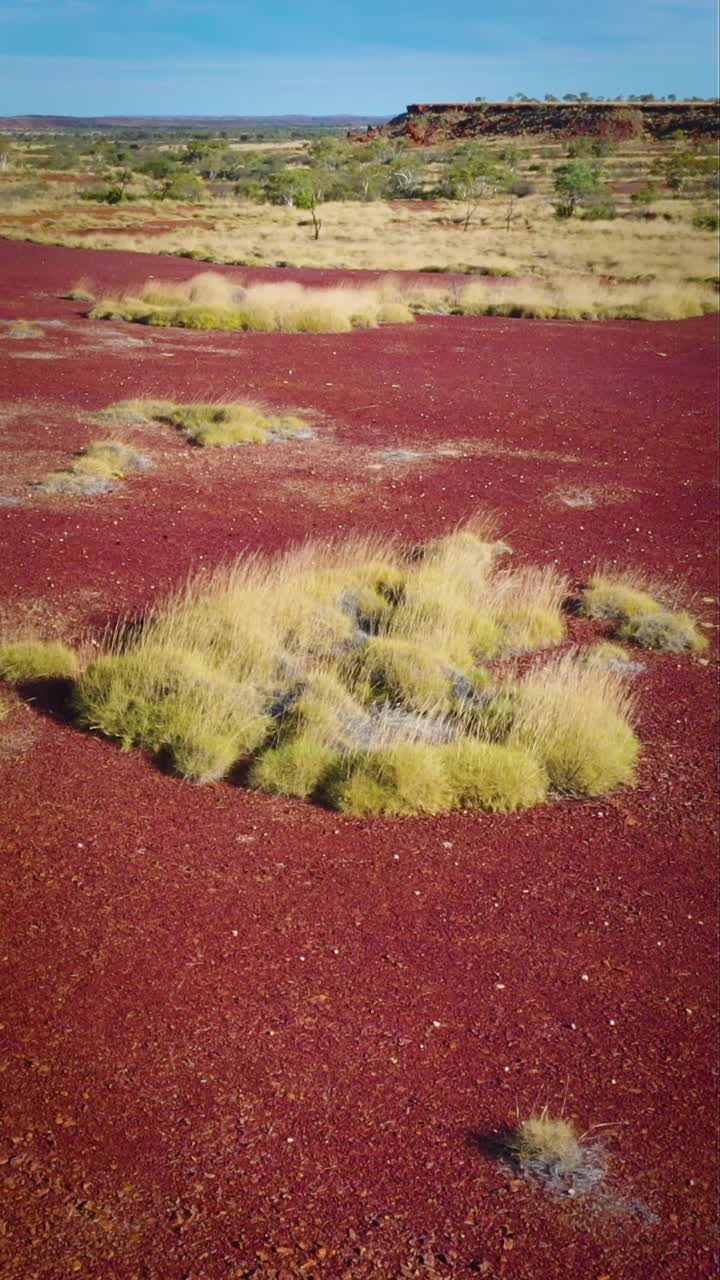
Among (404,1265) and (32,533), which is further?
(32,533)

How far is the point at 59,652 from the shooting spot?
8.32 meters

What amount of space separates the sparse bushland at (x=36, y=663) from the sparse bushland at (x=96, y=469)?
205 inches

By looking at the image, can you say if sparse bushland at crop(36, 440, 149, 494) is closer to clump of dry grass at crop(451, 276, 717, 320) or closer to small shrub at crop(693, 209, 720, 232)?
clump of dry grass at crop(451, 276, 717, 320)

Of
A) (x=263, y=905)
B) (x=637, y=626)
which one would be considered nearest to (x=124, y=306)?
(x=637, y=626)

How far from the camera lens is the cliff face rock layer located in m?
118

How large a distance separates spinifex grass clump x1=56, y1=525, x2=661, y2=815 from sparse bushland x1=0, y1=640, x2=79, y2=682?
309 millimetres

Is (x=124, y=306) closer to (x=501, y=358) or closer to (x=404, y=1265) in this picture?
(x=501, y=358)

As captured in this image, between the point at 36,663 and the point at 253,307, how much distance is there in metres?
21.0

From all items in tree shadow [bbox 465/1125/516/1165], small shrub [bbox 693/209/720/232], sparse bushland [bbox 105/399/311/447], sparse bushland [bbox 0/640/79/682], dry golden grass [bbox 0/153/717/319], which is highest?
small shrub [bbox 693/209/720/232]

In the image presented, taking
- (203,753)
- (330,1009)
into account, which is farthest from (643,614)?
(330,1009)

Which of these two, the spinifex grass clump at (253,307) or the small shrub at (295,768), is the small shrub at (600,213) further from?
the small shrub at (295,768)

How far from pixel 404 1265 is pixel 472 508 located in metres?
10.8

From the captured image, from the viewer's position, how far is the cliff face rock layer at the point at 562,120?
388 ft

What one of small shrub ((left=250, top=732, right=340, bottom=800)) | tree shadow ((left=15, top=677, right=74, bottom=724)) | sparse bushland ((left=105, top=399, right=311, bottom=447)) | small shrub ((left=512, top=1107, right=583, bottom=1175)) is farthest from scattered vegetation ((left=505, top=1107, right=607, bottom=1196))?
sparse bushland ((left=105, top=399, right=311, bottom=447))
